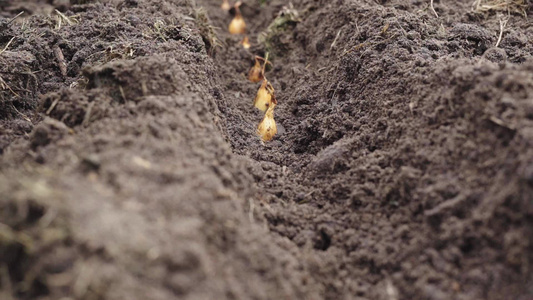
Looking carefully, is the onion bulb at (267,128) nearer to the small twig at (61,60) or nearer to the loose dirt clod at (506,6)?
the small twig at (61,60)

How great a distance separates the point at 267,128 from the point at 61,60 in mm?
1185

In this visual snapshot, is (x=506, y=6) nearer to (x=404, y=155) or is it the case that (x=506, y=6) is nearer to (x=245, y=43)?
(x=404, y=155)

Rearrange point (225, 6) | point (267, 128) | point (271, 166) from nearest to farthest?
point (271, 166) < point (267, 128) < point (225, 6)

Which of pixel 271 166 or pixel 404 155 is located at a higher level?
pixel 404 155

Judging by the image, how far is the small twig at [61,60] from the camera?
2447 mm

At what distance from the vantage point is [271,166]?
2166 millimetres

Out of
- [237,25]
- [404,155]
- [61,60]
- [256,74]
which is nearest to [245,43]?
[237,25]

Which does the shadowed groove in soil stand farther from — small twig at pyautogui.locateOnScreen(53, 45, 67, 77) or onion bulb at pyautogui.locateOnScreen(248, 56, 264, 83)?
small twig at pyautogui.locateOnScreen(53, 45, 67, 77)

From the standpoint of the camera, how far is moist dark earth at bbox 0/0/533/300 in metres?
1.33

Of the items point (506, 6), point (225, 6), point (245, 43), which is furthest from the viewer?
point (225, 6)

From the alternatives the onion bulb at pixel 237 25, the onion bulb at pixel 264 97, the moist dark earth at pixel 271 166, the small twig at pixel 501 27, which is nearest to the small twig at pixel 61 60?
the moist dark earth at pixel 271 166

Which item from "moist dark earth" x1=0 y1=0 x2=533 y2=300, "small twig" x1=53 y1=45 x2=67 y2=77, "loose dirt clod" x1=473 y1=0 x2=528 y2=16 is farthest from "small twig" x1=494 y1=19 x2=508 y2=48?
"small twig" x1=53 y1=45 x2=67 y2=77

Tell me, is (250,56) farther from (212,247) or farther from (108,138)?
(212,247)

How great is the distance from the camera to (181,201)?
1.44 meters
